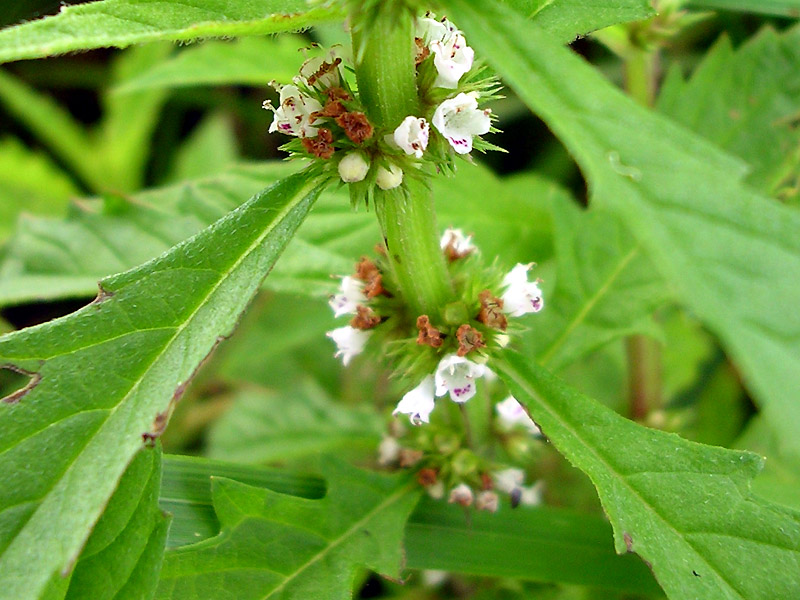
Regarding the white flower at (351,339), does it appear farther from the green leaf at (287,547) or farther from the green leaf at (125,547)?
→ the green leaf at (125,547)

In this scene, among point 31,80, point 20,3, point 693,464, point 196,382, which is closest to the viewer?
point 693,464

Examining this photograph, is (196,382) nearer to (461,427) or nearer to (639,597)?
(461,427)

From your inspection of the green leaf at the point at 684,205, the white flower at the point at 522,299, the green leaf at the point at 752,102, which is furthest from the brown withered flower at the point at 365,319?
the green leaf at the point at 752,102

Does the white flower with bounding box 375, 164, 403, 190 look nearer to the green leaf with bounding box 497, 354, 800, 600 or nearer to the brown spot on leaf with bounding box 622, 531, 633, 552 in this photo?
the green leaf with bounding box 497, 354, 800, 600

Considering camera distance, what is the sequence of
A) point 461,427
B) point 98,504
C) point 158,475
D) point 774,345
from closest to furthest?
point 774,345 → point 98,504 → point 158,475 → point 461,427

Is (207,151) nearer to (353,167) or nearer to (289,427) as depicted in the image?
(289,427)

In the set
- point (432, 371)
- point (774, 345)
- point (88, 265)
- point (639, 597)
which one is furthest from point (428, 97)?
point (639, 597)

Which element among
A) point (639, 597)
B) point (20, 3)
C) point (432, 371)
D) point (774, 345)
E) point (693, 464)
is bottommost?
point (639, 597)
